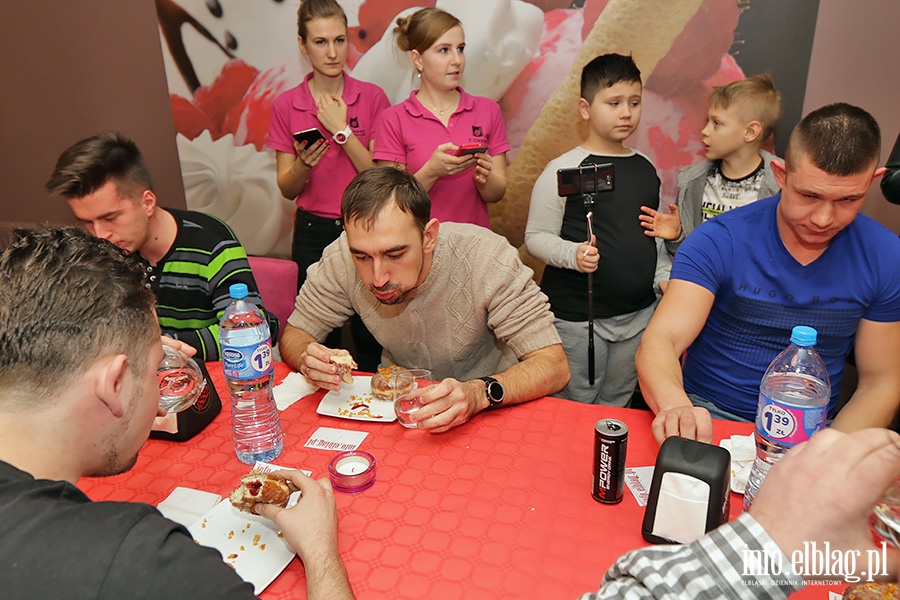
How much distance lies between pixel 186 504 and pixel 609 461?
87 centimetres

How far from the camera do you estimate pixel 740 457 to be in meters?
1.34

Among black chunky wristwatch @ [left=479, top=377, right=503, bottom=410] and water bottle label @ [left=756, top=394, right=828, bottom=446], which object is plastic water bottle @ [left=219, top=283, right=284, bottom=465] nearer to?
black chunky wristwatch @ [left=479, top=377, right=503, bottom=410]

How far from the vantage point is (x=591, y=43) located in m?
3.00

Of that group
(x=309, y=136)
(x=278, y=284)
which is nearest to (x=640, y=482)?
(x=278, y=284)

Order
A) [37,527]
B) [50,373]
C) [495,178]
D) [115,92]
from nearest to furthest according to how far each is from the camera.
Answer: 1. [37,527]
2. [50,373]
3. [495,178]
4. [115,92]

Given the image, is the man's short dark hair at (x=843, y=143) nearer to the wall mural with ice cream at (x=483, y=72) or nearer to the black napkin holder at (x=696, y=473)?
the black napkin holder at (x=696, y=473)

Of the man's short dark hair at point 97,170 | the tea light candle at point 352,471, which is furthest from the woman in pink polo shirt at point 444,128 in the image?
the tea light candle at point 352,471

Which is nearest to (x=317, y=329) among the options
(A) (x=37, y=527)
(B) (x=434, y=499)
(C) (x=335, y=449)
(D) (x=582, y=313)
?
(C) (x=335, y=449)

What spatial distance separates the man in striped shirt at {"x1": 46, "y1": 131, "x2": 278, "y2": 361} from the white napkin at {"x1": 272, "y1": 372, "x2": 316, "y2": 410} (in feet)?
1.03

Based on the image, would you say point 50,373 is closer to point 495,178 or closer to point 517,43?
point 495,178

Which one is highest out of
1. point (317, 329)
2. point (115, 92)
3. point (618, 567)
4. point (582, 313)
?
point (115, 92)

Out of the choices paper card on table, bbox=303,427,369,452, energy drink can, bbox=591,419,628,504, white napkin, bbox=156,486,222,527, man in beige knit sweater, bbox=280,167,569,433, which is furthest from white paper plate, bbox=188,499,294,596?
energy drink can, bbox=591,419,628,504

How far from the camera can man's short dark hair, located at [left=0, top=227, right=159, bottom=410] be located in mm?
875

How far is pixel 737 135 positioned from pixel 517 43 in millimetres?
1221
